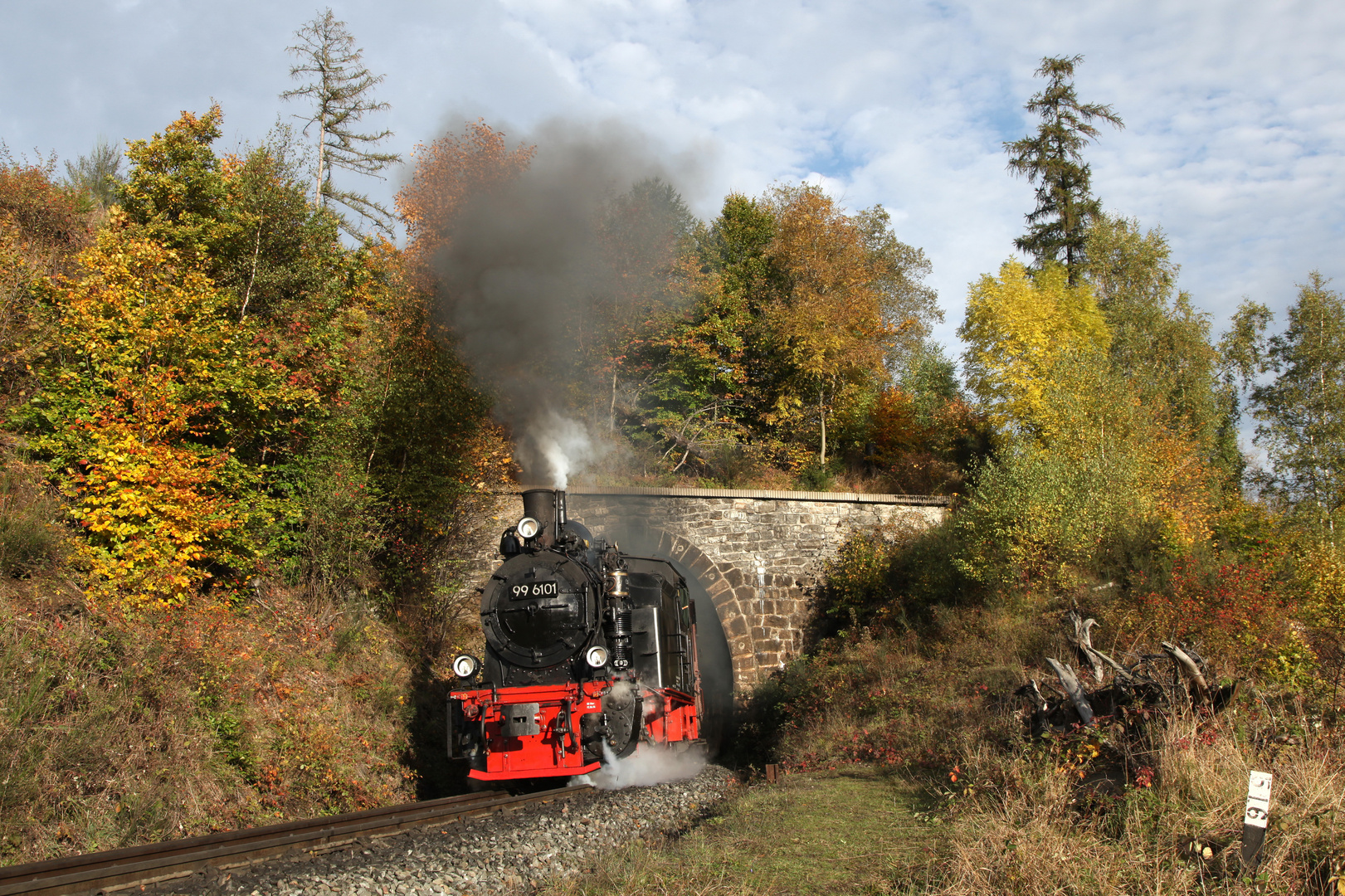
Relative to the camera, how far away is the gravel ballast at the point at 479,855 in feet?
17.5

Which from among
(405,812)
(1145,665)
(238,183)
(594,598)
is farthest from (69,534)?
(1145,665)

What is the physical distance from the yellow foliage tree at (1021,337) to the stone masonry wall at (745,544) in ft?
20.2

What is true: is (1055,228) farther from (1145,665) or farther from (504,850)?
(504,850)

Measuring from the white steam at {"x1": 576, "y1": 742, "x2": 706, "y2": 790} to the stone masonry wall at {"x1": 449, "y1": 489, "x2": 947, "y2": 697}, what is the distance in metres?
4.92

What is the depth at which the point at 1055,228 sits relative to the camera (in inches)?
1043

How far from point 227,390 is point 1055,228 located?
25147 mm

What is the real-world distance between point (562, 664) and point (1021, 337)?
17.0 metres

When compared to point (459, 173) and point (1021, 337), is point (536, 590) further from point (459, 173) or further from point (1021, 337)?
point (1021, 337)

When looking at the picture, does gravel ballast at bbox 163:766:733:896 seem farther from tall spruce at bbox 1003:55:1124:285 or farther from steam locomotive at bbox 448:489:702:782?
tall spruce at bbox 1003:55:1124:285

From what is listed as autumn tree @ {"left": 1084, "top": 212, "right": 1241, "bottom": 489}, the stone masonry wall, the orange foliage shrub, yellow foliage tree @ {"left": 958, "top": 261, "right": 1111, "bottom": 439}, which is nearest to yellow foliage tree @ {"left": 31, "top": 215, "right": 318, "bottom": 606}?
the orange foliage shrub

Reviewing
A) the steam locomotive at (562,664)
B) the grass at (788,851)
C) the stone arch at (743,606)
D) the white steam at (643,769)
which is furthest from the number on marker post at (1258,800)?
the stone arch at (743,606)

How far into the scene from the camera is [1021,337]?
21.2 m

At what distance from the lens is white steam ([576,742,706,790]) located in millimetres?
9883

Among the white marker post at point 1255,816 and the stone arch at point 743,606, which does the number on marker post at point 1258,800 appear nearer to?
the white marker post at point 1255,816
